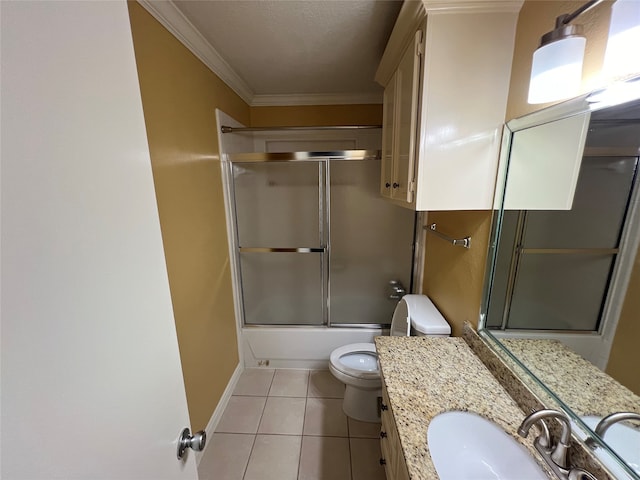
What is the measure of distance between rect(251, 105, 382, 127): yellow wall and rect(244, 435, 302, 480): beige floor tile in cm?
263

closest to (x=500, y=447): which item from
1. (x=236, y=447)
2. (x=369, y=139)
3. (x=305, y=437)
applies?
(x=305, y=437)

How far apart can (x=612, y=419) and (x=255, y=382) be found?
216cm

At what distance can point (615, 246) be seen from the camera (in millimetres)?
672

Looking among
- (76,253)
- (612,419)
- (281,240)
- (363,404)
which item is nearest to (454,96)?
(612,419)

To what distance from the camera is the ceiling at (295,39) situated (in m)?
1.24

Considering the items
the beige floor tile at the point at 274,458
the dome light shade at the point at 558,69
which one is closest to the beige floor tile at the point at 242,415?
the beige floor tile at the point at 274,458

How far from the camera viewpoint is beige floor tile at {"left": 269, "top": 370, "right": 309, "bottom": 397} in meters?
2.07

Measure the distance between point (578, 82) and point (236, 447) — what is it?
2.37m

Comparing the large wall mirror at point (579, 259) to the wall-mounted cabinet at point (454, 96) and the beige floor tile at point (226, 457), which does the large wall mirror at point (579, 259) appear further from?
the beige floor tile at point (226, 457)

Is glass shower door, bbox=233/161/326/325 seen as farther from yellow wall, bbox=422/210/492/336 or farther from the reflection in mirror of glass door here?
the reflection in mirror of glass door

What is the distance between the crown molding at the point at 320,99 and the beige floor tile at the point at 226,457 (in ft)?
9.06

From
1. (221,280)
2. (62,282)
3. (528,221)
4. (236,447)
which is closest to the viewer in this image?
(62,282)

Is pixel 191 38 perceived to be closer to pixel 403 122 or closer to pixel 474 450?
pixel 403 122

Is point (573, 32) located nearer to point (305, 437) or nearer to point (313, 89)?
point (313, 89)
